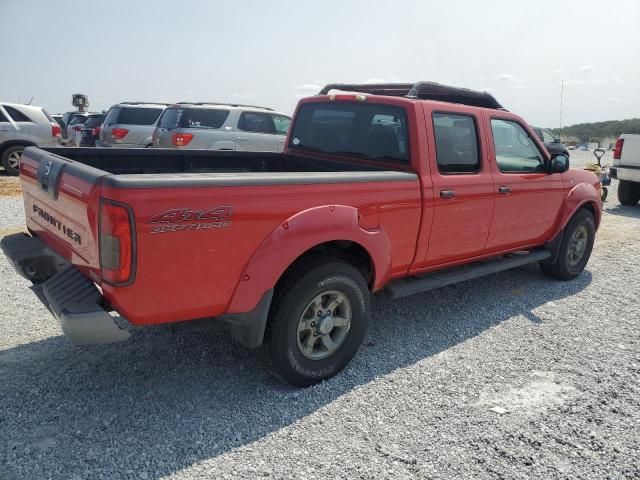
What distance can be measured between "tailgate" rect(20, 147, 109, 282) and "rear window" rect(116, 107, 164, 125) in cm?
1017

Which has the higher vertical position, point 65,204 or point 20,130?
point 20,130

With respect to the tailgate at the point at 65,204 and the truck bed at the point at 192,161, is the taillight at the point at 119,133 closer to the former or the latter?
the truck bed at the point at 192,161

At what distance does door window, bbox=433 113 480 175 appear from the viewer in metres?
3.94

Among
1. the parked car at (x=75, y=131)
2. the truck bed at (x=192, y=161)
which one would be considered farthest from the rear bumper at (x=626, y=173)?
the parked car at (x=75, y=131)

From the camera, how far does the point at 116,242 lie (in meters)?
2.35

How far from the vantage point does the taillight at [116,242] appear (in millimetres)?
2322

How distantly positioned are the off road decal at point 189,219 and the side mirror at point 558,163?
141 inches

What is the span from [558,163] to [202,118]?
8.03 meters

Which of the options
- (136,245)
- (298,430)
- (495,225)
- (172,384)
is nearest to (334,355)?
(298,430)

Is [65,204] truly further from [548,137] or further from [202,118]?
[548,137]

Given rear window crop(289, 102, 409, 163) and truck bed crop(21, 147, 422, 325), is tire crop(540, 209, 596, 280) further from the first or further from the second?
truck bed crop(21, 147, 422, 325)

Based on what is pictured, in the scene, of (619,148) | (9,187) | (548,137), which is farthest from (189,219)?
(548,137)

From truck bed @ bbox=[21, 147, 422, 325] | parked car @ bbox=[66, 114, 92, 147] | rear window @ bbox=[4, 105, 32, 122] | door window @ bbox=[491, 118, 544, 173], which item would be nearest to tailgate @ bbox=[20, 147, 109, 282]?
truck bed @ bbox=[21, 147, 422, 325]

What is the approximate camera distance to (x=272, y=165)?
4832 mm
